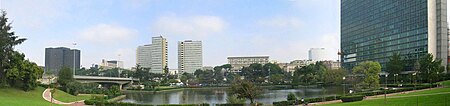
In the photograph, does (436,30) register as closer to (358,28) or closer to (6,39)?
(358,28)

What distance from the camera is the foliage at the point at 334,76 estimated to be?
347ft

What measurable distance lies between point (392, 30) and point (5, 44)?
375 ft

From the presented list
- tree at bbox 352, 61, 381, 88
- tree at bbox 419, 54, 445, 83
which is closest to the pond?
tree at bbox 352, 61, 381, 88

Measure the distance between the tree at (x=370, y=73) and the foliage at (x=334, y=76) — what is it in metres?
14.7

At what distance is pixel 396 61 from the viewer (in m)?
94.6

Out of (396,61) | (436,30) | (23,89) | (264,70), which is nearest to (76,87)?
(23,89)

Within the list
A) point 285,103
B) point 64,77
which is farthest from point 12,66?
point 285,103

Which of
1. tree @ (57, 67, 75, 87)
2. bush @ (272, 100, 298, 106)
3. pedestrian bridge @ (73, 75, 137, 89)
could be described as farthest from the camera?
pedestrian bridge @ (73, 75, 137, 89)

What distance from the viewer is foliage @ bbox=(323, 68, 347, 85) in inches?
4170

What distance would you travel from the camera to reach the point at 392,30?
128 meters

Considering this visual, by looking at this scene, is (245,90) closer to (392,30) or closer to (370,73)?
(370,73)

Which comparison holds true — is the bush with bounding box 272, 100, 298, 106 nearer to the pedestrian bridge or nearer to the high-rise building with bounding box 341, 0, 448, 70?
the pedestrian bridge

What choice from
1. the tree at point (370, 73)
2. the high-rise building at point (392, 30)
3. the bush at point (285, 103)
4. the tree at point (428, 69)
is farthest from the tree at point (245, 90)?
the high-rise building at point (392, 30)

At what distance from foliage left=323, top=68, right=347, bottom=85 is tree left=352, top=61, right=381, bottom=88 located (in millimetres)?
14662
